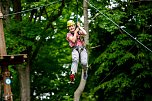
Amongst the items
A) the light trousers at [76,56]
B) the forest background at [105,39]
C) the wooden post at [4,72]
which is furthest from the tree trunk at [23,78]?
the light trousers at [76,56]

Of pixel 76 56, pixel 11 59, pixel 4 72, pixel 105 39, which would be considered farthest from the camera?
pixel 105 39

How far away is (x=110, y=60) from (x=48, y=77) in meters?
7.92

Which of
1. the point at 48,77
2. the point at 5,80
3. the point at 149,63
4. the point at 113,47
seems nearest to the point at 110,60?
the point at 113,47

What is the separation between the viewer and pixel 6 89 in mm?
10414

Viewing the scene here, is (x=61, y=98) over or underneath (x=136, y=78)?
underneath

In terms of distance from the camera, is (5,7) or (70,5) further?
(5,7)

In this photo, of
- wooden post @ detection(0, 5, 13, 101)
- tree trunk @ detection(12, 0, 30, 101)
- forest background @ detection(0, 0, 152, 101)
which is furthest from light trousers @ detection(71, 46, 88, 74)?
tree trunk @ detection(12, 0, 30, 101)

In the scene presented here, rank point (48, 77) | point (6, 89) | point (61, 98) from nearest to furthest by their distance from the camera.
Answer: point (6, 89) < point (61, 98) < point (48, 77)

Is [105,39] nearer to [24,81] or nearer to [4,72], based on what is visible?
[24,81]

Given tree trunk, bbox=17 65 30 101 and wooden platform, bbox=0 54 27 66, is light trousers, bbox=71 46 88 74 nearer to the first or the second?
wooden platform, bbox=0 54 27 66

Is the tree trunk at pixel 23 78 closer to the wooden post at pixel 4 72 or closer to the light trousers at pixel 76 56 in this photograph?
the wooden post at pixel 4 72

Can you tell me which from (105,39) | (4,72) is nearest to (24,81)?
(105,39)

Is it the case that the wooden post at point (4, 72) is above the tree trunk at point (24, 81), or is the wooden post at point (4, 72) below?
above

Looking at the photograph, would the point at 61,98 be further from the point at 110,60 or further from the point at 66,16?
the point at 110,60
